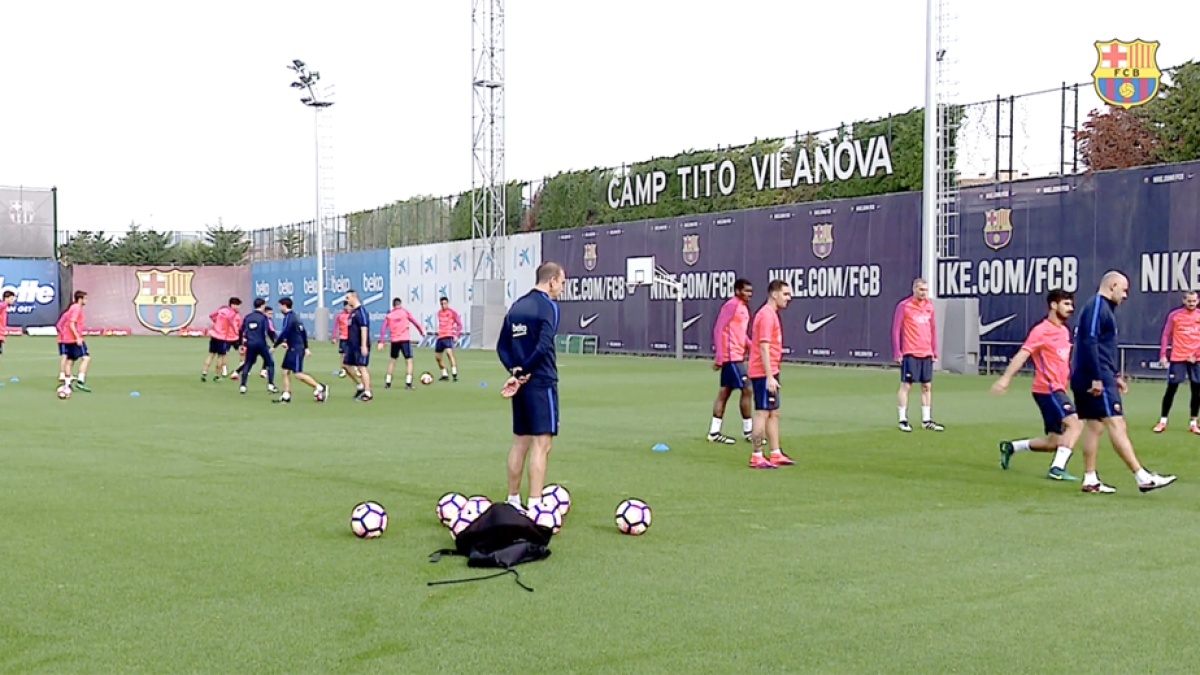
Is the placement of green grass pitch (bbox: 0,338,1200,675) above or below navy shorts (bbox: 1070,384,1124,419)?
below

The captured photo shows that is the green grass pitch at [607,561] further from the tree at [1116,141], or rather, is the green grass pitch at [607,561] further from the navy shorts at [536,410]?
the tree at [1116,141]

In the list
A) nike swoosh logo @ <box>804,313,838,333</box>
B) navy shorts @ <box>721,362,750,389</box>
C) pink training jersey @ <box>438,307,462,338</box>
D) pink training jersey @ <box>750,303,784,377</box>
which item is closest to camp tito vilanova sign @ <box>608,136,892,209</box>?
nike swoosh logo @ <box>804,313,838,333</box>

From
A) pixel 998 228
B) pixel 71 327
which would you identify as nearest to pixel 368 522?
pixel 71 327

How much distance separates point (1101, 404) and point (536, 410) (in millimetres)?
4680

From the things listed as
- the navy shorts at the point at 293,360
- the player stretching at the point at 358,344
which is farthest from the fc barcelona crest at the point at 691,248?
the navy shorts at the point at 293,360

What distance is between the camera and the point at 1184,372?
644 inches

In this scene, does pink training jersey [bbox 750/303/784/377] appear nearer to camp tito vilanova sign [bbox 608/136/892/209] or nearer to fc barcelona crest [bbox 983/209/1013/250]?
fc barcelona crest [bbox 983/209/1013/250]

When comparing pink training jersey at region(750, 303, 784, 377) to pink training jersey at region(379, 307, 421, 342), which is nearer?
pink training jersey at region(750, 303, 784, 377)

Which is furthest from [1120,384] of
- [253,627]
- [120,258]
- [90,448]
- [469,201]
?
[120,258]

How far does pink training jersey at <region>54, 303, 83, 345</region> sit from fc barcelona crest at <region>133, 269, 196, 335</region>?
146 ft

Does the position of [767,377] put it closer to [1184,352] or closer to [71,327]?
[1184,352]

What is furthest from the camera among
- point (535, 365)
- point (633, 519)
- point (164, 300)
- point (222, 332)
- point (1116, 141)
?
point (164, 300)

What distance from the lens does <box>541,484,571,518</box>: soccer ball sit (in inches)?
366

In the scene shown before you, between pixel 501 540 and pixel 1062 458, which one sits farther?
pixel 1062 458
